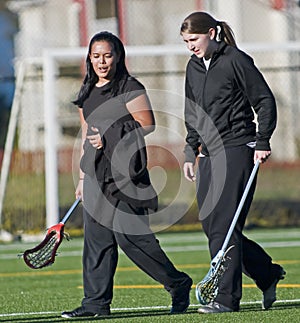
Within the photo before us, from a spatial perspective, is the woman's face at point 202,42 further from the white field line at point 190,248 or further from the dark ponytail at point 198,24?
the white field line at point 190,248

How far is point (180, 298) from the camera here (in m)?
6.98

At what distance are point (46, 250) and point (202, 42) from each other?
65.4 inches

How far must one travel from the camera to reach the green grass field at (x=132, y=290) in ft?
22.2

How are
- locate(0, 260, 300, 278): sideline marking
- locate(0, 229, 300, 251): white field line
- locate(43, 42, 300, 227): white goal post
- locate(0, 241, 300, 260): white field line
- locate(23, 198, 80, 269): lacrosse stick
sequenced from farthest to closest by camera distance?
locate(43, 42, 300, 227): white goal post, locate(0, 229, 300, 251): white field line, locate(0, 241, 300, 260): white field line, locate(0, 260, 300, 278): sideline marking, locate(23, 198, 80, 269): lacrosse stick

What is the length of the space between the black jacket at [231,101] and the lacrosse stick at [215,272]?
0.74 ft

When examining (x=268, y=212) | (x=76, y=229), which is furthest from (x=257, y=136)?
(x=268, y=212)

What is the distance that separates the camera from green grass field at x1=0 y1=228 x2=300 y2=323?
676 cm

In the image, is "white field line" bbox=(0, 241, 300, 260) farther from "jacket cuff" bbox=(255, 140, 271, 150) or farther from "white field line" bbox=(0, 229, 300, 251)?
"jacket cuff" bbox=(255, 140, 271, 150)

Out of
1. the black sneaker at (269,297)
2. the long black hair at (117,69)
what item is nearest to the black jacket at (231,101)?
the long black hair at (117,69)

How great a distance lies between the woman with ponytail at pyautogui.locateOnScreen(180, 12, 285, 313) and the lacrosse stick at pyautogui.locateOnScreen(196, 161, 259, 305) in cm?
6

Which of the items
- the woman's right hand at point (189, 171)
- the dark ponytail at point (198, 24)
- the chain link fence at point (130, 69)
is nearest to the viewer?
the dark ponytail at point (198, 24)

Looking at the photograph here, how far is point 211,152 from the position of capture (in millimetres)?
6910

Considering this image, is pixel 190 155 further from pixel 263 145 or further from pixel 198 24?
pixel 198 24

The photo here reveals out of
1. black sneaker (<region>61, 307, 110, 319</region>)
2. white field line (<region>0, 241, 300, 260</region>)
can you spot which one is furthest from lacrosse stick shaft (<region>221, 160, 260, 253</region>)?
white field line (<region>0, 241, 300, 260</region>)
